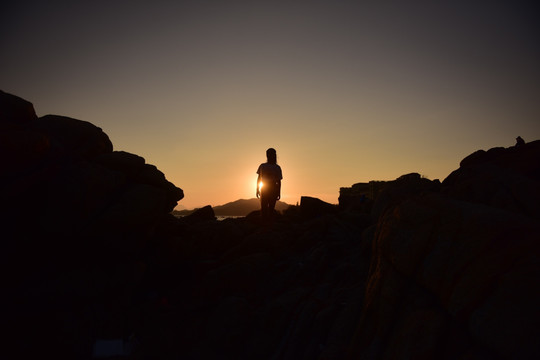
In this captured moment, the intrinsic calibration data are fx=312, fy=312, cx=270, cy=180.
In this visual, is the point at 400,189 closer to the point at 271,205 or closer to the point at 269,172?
the point at 269,172

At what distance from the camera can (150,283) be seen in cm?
1305

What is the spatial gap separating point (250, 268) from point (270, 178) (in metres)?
6.37

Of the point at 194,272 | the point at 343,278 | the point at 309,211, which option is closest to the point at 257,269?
the point at 194,272

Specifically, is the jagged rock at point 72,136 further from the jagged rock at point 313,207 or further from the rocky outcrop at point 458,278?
the jagged rock at point 313,207

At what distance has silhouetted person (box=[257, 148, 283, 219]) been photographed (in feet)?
59.8

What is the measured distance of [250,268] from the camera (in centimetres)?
1338

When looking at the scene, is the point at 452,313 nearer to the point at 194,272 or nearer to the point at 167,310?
the point at 167,310

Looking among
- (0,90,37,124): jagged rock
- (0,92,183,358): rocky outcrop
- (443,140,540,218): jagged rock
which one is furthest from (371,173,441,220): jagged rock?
(0,90,37,124): jagged rock

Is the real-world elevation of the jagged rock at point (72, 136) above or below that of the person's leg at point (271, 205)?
above

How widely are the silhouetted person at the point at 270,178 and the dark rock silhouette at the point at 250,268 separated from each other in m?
3.11

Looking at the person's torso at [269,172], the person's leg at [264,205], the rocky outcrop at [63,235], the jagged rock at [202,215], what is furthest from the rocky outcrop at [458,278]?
the jagged rock at [202,215]

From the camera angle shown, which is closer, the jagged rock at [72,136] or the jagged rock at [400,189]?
the jagged rock at [72,136]

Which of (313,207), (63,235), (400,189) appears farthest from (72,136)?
(313,207)

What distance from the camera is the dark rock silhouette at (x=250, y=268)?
15.5ft
